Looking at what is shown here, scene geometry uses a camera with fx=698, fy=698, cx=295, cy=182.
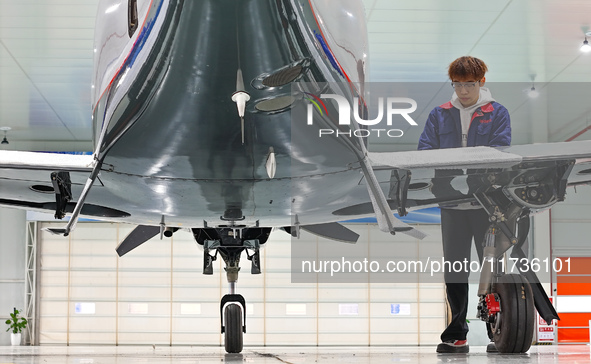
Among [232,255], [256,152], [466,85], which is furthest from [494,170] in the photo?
[232,255]

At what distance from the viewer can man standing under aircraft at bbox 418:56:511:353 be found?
526 cm

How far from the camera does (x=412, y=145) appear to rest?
82.6ft

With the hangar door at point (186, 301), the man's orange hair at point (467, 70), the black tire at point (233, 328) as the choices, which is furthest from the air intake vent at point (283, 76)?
the hangar door at point (186, 301)

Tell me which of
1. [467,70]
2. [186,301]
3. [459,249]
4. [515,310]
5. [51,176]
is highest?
[467,70]

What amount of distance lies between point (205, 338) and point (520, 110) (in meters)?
13.3

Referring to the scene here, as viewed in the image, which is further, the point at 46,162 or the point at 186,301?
the point at 186,301

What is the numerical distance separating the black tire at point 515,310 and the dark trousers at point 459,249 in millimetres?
507

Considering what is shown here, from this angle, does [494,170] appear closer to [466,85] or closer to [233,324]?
[466,85]

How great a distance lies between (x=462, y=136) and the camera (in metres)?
5.33

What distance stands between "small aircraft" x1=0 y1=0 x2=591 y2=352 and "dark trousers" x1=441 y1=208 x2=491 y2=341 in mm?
245

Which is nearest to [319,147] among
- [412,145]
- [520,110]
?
[520,110]

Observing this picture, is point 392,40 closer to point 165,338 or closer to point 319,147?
point 319,147

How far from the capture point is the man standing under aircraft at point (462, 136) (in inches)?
207

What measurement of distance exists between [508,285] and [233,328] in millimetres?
4258
